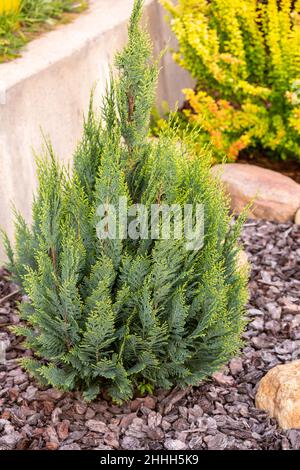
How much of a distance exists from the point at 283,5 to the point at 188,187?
9.29 ft

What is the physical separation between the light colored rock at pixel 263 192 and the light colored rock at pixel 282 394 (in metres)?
1.85

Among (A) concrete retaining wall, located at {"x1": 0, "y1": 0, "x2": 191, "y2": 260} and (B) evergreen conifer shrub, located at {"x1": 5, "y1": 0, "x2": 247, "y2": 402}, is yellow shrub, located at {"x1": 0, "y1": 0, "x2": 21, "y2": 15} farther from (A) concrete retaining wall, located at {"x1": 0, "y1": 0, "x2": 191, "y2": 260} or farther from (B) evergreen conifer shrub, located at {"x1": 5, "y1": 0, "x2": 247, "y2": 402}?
(B) evergreen conifer shrub, located at {"x1": 5, "y1": 0, "x2": 247, "y2": 402}

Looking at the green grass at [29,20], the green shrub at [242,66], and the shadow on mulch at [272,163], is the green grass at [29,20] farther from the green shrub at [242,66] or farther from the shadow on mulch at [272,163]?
the shadow on mulch at [272,163]

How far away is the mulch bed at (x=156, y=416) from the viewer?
3008 millimetres

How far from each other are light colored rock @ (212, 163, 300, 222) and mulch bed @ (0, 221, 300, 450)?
145 cm

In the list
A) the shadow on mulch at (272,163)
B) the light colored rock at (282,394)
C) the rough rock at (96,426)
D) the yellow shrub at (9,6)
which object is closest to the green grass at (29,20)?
the yellow shrub at (9,6)

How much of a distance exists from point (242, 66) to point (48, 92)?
168 cm

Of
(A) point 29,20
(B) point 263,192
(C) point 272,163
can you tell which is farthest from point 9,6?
(C) point 272,163

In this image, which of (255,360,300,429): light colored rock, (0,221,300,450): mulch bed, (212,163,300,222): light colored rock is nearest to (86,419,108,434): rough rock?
(0,221,300,450): mulch bed

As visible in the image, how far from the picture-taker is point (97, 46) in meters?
4.89

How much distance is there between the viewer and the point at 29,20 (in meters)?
4.95

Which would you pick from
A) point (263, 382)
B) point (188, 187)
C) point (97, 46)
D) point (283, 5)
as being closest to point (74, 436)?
point (263, 382)

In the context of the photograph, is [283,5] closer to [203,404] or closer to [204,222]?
[204,222]
